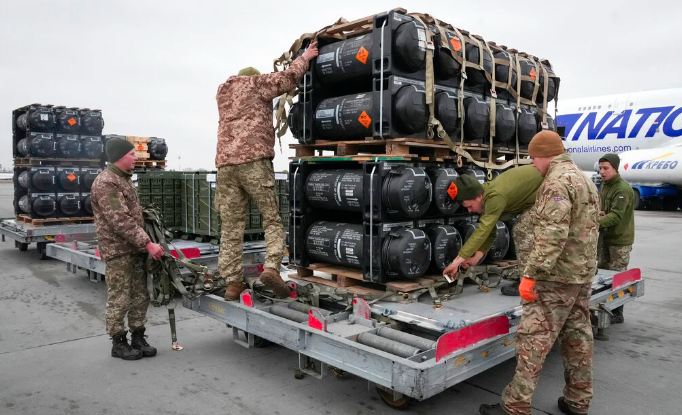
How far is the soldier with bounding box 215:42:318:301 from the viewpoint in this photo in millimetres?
5156

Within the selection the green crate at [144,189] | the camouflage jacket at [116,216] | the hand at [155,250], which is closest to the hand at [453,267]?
the hand at [155,250]

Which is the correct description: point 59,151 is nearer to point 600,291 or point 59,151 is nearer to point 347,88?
point 347,88

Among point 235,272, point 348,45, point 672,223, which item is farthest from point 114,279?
point 672,223

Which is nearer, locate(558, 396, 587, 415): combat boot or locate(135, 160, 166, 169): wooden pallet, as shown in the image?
locate(558, 396, 587, 415): combat boot

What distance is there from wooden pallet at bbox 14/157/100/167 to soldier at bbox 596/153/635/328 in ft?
33.6

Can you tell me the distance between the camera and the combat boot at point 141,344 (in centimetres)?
515

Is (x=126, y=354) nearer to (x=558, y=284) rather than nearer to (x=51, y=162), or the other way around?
(x=558, y=284)

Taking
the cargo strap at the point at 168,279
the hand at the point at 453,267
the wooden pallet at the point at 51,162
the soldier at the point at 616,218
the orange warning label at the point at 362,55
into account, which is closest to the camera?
the hand at the point at 453,267

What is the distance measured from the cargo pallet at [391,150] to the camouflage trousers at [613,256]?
179 cm

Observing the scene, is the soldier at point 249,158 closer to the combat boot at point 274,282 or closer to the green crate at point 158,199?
the combat boot at point 274,282

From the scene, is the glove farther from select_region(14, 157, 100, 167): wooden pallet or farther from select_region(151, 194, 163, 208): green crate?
select_region(14, 157, 100, 167): wooden pallet

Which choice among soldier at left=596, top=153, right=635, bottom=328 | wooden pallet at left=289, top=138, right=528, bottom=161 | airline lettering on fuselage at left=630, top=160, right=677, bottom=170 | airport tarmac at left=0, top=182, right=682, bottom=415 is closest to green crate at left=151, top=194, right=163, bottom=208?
airport tarmac at left=0, top=182, right=682, bottom=415

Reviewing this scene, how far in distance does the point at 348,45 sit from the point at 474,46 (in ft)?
4.63

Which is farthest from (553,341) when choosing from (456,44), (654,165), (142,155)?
(654,165)
